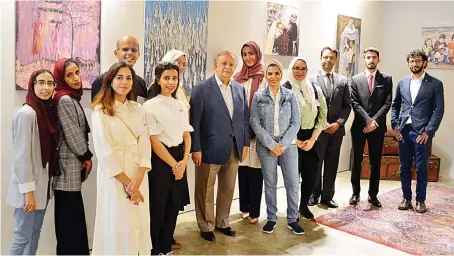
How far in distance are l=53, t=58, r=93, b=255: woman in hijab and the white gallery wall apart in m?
0.49

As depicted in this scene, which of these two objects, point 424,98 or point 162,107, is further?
point 424,98

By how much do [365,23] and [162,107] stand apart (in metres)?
4.65

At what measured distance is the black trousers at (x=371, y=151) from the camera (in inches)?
182

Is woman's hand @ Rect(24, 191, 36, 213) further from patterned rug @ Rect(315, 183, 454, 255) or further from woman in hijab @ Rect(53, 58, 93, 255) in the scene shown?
patterned rug @ Rect(315, 183, 454, 255)

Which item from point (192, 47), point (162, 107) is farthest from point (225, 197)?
point (192, 47)

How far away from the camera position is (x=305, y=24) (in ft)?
18.0

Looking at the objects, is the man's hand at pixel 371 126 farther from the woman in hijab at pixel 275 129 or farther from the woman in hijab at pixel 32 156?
the woman in hijab at pixel 32 156

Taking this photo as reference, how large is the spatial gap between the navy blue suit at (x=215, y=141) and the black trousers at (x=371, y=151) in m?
1.57

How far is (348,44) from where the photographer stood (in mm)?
6246

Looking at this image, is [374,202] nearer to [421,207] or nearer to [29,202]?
[421,207]

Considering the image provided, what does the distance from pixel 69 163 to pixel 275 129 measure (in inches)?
67.9

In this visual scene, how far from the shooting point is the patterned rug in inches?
147

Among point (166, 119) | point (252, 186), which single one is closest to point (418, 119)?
point (252, 186)

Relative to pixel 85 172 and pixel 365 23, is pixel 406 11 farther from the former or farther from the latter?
pixel 85 172
